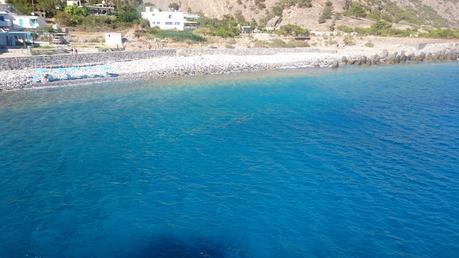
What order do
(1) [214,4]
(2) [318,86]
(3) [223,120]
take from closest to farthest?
1. (3) [223,120]
2. (2) [318,86]
3. (1) [214,4]

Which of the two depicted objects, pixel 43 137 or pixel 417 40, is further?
pixel 417 40

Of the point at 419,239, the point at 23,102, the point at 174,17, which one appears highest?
the point at 174,17

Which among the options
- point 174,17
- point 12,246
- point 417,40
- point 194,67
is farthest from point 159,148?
point 417,40

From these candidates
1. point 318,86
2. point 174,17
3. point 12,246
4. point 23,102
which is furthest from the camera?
point 174,17

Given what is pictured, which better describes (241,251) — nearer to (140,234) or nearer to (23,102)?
(140,234)

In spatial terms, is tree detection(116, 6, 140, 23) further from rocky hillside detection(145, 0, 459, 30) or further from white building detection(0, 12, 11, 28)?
rocky hillside detection(145, 0, 459, 30)

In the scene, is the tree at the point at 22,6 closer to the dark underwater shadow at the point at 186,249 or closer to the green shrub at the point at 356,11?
the dark underwater shadow at the point at 186,249

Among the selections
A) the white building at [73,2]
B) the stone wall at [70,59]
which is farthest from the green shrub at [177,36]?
the white building at [73,2]

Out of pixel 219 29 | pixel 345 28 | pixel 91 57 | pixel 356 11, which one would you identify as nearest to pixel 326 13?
pixel 356 11
